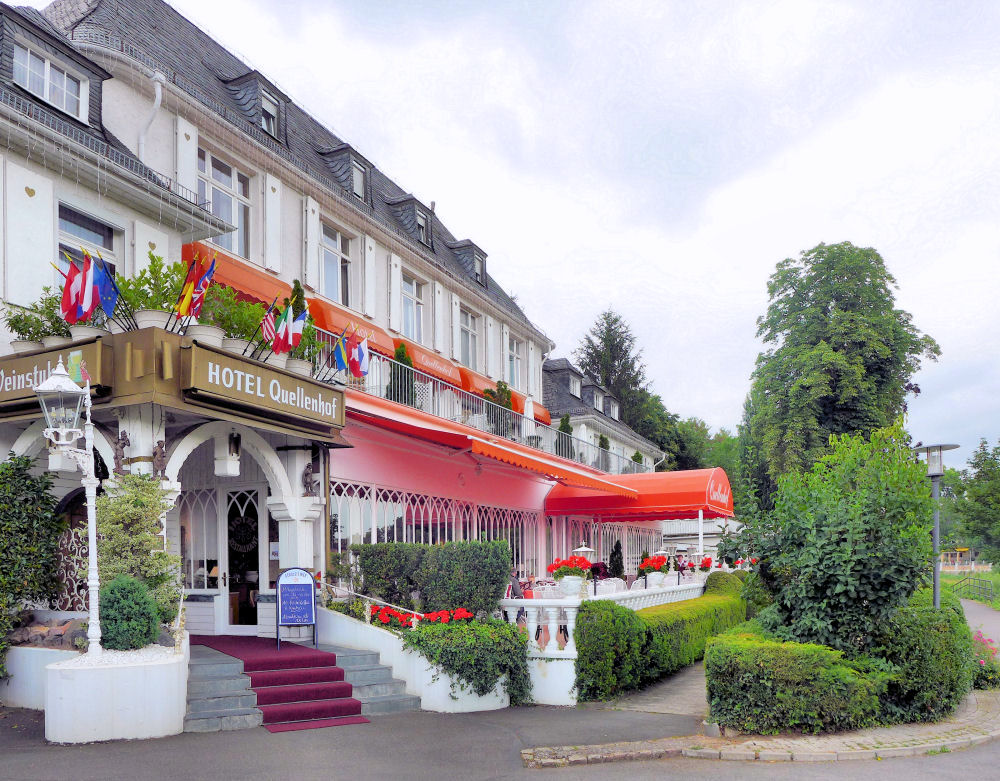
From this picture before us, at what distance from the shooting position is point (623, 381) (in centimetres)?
5100

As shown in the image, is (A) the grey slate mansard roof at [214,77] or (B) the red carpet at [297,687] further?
(A) the grey slate mansard roof at [214,77]

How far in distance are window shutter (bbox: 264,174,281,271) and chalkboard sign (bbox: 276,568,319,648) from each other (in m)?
7.02

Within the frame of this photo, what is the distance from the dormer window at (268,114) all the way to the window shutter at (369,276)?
9.96 feet

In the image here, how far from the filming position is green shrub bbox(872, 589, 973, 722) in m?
9.50

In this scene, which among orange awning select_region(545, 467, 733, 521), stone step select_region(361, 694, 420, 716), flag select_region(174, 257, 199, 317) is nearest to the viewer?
flag select_region(174, 257, 199, 317)

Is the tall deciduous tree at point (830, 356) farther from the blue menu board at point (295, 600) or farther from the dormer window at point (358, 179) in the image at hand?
the blue menu board at point (295, 600)

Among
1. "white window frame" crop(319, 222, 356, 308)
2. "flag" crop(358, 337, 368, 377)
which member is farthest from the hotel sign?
"white window frame" crop(319, 222, 356, 308)

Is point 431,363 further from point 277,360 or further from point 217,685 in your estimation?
point 217,685

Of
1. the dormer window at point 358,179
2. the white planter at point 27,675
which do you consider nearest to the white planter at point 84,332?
the white planter at point 27,675

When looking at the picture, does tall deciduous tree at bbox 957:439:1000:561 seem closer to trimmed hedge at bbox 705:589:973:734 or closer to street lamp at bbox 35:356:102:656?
trimmed hedge at bbox 705:589:973:734

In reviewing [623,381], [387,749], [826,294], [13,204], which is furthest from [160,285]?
[623,381]

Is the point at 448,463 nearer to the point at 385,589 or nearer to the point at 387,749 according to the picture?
the point at 385,589

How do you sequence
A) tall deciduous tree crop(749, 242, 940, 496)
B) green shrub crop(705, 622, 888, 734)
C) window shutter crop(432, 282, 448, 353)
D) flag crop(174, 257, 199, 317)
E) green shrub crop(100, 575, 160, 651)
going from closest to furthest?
green shrub crop(100, 575, 160, 651), green shrub crop(705, 622, 888, 734), flag crop(174, 257, 199, 317), window shutter crop(432, 282, 448, 353), tall deciduous tree crop(749, 242, 940, 496)

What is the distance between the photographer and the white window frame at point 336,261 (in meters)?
18.5
